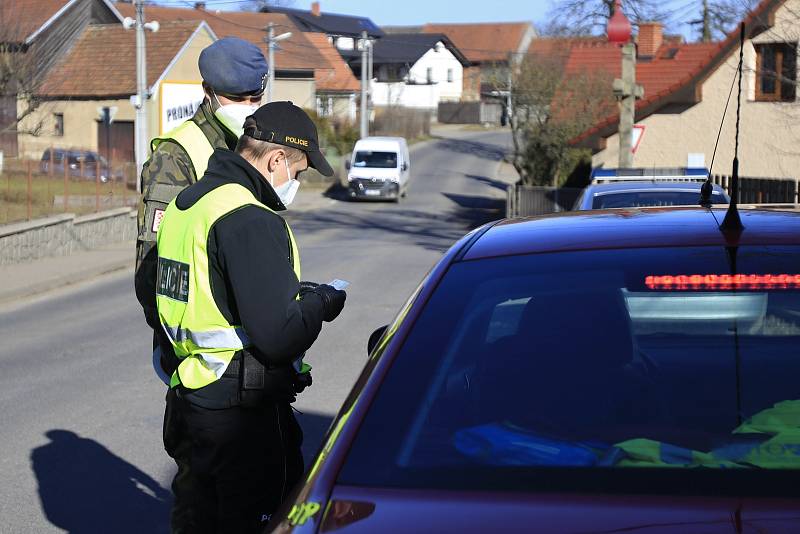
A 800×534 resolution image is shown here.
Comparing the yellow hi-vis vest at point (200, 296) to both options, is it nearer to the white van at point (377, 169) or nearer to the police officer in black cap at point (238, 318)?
the police officer in black cap at point (238, 318)

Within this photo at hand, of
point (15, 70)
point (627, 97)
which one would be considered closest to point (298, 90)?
point (15, 70)

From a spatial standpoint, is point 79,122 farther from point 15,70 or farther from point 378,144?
point 15,70

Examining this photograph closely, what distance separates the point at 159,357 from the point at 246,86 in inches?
38.3

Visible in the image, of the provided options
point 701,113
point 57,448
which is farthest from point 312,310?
point 701,113

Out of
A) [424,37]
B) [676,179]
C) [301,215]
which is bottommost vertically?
[301,215]

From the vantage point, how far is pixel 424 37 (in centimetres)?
10169

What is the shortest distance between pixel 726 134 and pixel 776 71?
5.47 meters

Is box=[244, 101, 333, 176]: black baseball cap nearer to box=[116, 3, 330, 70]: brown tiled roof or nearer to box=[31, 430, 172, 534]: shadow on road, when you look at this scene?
box=[31, 430, 172, 534]: shadow on road

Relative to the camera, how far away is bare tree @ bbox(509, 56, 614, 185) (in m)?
40.5

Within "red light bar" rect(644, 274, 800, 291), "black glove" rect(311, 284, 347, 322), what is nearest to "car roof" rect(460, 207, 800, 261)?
"red light bar" rect(644, 274, 800, 291)

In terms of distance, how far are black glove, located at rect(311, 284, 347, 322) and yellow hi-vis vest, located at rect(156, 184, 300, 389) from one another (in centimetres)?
14

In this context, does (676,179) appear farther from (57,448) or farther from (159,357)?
(159,357)

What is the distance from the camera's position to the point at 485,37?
119 meters

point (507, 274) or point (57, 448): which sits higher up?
point (507, 274)
